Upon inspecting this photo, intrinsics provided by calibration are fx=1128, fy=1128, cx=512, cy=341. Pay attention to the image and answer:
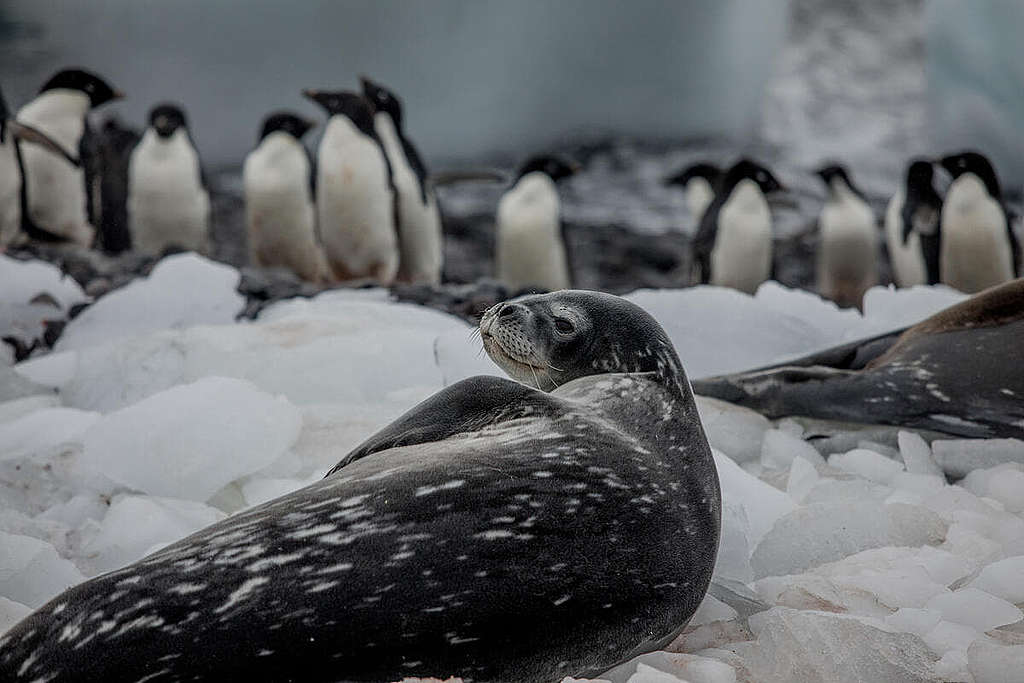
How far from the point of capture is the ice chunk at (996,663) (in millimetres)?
1368

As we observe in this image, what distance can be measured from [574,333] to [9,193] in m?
6.31

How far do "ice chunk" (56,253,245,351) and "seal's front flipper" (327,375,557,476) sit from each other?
2.56 metres

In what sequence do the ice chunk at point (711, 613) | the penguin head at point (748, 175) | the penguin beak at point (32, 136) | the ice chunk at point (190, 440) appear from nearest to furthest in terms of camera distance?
the ice chunk at point (711, 613)
the ice chunk at point (190, 440)
the penguin beak at point (32, 136)
the penguin head at point (748, 175)

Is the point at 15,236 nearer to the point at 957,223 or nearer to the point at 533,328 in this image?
the point at 533,328

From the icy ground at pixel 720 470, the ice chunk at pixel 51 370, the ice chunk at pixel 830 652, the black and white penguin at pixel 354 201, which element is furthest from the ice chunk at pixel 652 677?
the black and white penguin at pixel 354 201

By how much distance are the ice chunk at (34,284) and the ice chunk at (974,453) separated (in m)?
3.48

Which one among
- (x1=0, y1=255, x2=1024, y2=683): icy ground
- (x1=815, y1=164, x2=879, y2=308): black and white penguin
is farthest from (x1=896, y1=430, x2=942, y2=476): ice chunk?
(x1=815, y1=164, x2=879, y2=308): black and white penguin

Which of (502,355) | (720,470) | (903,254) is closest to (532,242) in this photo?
(903,254)

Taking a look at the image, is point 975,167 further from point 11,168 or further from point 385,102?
point 11,168

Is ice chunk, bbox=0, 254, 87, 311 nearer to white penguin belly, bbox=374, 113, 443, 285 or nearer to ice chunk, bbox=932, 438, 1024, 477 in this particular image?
ice chunk, bbox=932, 438, 1024, 477

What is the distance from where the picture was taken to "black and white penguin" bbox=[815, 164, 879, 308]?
434 inches

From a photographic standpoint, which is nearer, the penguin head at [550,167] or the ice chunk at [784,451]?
the ice chunk at [784,451]

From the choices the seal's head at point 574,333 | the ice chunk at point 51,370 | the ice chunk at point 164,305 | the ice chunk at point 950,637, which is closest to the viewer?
the ice chunk at point 950,637

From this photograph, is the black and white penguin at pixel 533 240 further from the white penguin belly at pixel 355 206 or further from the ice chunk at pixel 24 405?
the ice chunk at pixel 24 405
